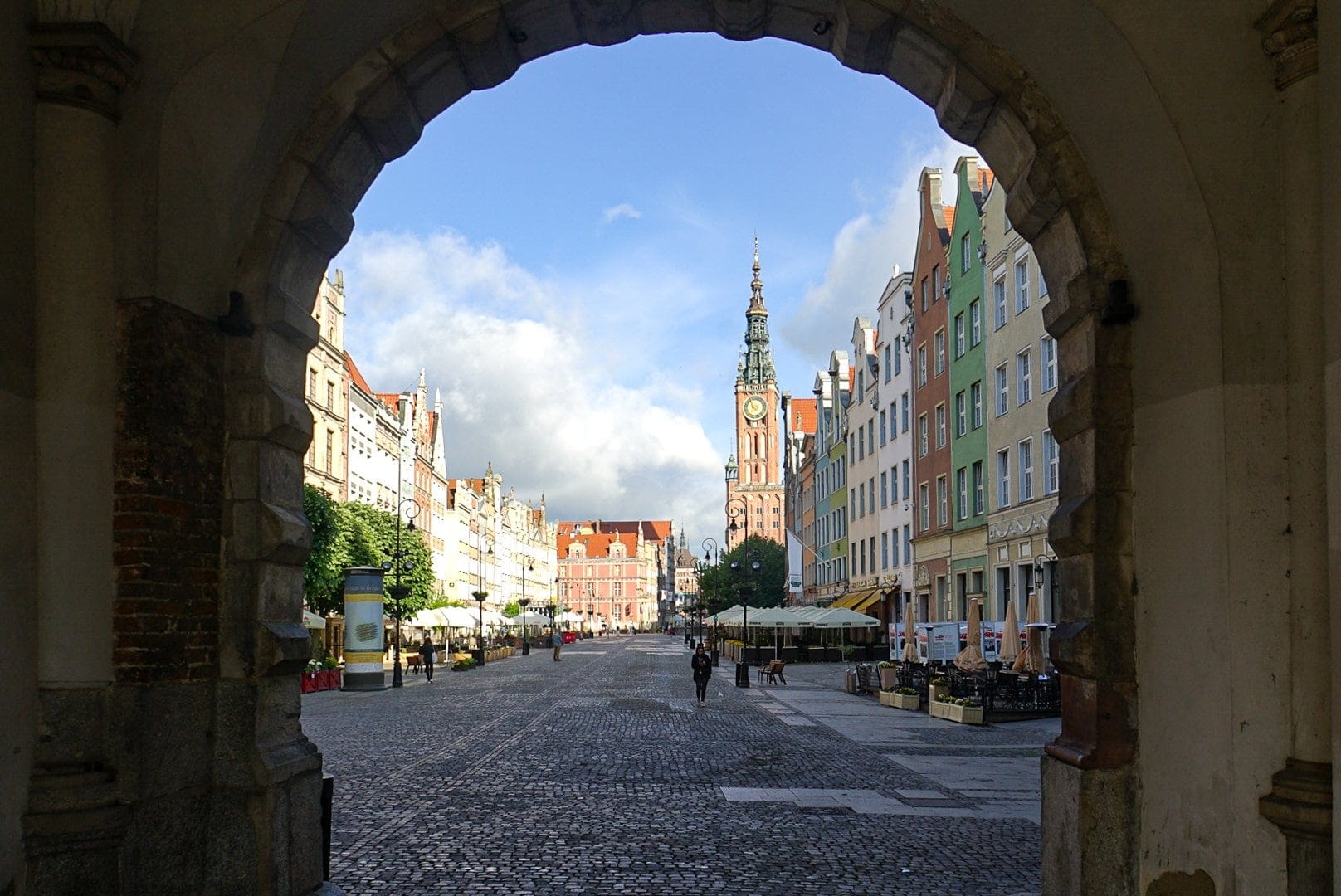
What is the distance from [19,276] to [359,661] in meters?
31.7

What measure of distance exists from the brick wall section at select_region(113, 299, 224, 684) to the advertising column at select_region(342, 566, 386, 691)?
29648mm

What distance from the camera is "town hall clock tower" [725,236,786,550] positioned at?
186000 mm

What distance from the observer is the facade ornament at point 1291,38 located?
659 cm

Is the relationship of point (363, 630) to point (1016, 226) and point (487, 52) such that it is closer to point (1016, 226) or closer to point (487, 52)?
point (487, 52)

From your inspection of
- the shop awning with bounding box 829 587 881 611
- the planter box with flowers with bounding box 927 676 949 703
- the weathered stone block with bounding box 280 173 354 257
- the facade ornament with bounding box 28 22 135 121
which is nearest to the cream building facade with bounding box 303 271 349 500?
the shop awning with bounding box 829 587 881 611

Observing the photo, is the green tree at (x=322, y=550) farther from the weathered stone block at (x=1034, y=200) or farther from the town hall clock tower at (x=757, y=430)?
the town hall clock tower at (x=757, y=430)

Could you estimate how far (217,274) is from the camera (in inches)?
301

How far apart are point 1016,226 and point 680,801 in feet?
24.7

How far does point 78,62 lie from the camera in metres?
6.96

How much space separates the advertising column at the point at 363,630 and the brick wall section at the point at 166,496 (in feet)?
97.3

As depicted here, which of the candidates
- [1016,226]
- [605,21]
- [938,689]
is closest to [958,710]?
[938,689]

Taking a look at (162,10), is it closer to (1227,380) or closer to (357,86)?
(357,86)

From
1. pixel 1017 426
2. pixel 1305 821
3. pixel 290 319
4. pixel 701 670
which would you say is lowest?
pixel 701 670

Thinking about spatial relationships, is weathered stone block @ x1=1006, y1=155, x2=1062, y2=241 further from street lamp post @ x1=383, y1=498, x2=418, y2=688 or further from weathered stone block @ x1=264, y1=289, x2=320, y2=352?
street lamp post @ x1=383, y1=498, x2=418, y2=688
